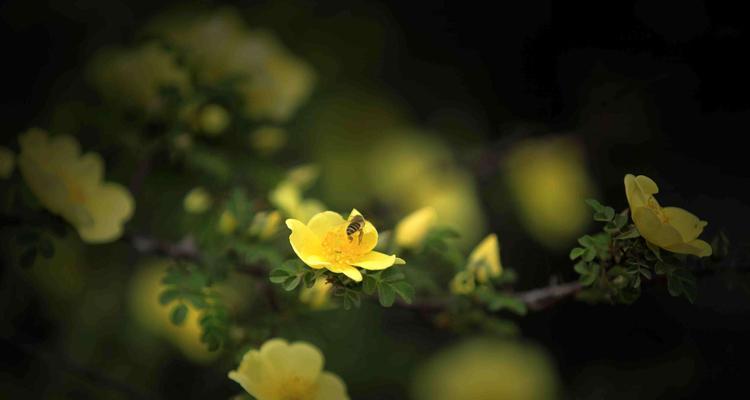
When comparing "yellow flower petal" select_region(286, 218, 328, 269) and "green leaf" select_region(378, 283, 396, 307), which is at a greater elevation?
"yellow flower petal" select_region(286, 218, 328, 269)

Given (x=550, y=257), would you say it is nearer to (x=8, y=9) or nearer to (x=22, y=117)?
(x=22, y=117)

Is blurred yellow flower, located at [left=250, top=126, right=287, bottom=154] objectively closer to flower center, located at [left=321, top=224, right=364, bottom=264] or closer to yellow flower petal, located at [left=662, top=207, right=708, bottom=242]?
flower center, located at [left=321, top=224, right=364, bottom=264]

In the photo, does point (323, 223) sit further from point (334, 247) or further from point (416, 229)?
point (416, 229)

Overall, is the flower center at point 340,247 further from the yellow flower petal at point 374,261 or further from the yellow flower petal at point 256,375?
the yellow flower petal at point 256,375

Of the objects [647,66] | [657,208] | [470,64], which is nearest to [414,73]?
[470,64]

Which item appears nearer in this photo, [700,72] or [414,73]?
[700,72]

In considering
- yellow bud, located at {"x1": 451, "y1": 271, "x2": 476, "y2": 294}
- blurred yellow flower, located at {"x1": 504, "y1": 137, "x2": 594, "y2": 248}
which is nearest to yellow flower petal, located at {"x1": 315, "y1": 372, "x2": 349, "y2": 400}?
yellow bud, located at {"x1": 451, "y1": 271, "x2": 476, "y2": 294}

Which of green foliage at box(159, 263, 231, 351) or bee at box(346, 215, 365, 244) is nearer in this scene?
bee at box(346, 215, 365, 244)

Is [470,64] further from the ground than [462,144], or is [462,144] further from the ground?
[470,64]
